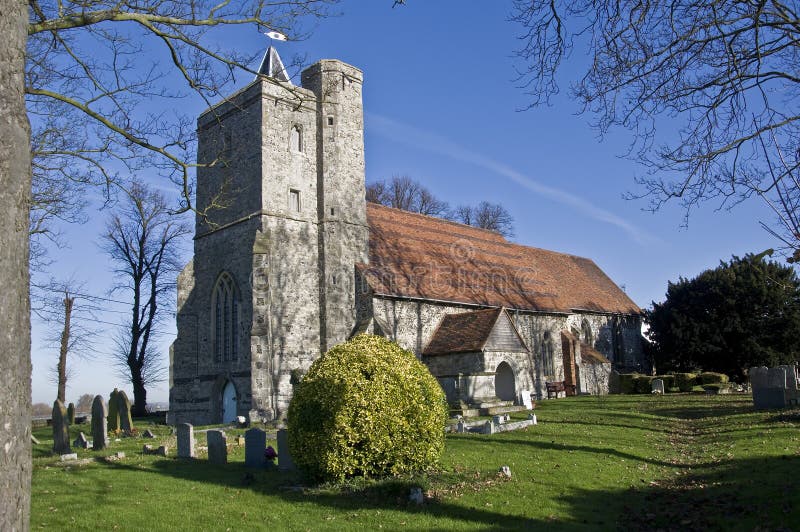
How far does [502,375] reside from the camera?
2748 centimetres

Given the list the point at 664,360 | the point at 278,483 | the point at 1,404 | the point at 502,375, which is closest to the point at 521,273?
the point at 502,375

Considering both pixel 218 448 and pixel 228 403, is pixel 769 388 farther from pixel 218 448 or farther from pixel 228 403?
A: pixel 228 403

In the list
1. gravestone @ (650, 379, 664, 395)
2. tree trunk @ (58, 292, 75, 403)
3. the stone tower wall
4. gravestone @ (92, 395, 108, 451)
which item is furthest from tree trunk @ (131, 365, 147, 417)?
gravestone @ (650, 379, 664, 395)

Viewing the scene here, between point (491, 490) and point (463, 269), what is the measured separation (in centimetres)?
2054

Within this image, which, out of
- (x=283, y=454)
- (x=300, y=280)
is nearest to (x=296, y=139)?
(x=300, y=280)

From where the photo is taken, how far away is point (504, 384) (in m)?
27.4

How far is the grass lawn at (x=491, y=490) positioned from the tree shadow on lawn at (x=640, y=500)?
0.02 m

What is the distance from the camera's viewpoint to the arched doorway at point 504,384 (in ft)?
87.4

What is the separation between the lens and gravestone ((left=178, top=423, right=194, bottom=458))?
1352 cm

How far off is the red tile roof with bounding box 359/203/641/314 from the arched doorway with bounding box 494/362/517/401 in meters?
3.03

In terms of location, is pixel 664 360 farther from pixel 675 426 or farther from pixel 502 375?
pixel 675 426

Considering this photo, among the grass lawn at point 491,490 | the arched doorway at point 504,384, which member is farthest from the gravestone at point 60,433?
the arched doorway at point 504,384

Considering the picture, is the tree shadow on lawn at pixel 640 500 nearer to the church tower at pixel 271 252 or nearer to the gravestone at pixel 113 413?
the gravestone at pixel 113 413

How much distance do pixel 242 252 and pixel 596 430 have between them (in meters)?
14.3
